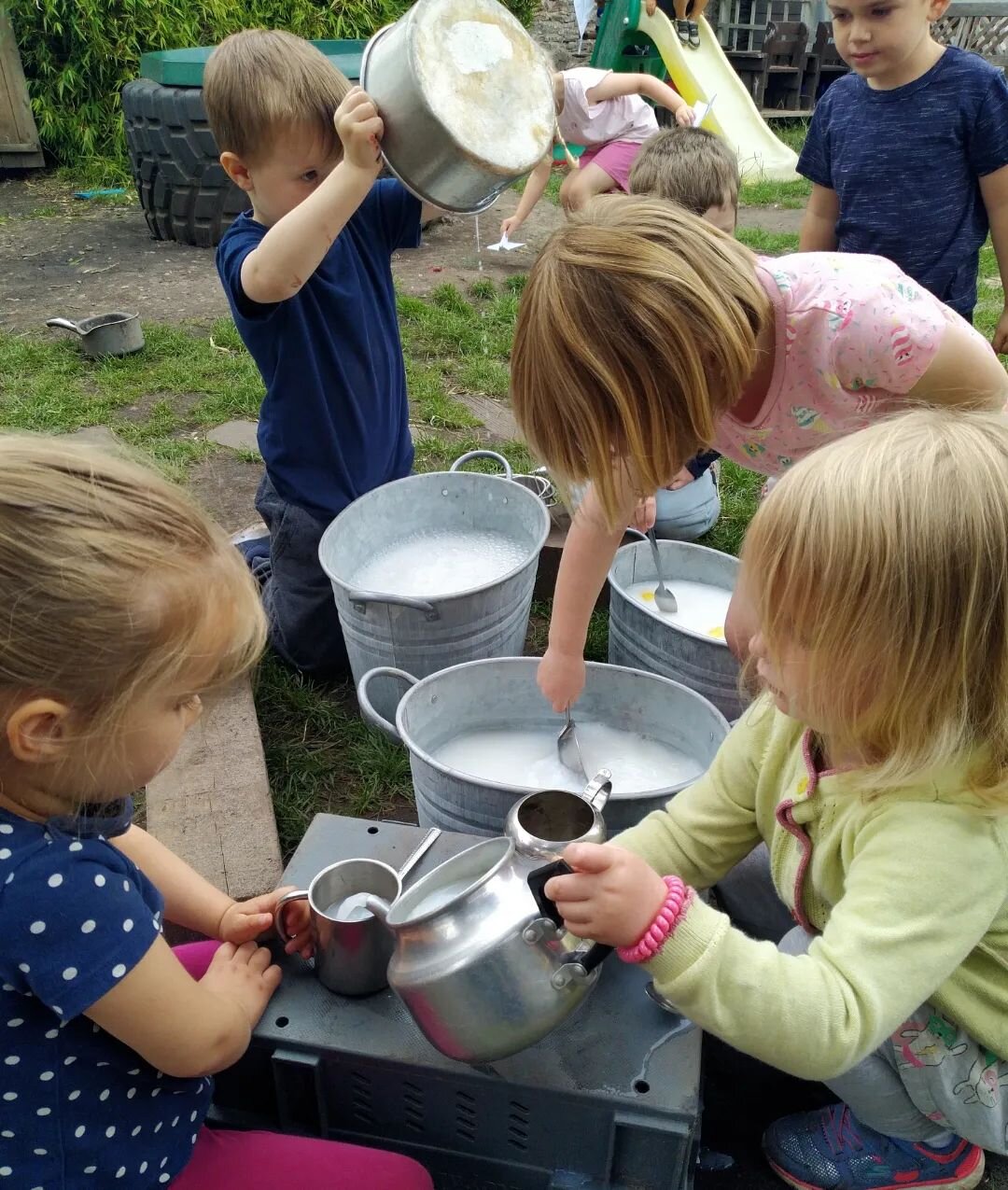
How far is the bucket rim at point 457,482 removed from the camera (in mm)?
1670

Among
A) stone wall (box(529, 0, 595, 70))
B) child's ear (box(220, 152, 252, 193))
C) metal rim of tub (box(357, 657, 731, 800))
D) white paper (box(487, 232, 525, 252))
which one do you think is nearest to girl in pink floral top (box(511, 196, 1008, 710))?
metal rim of tub (box(357, 657, 731, 800))

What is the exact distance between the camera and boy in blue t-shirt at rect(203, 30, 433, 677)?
172 cm

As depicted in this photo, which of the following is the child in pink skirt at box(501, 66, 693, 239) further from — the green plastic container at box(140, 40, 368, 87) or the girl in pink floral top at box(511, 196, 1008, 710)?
the girl in pink floral top at box(511, 196, 1008, 710)

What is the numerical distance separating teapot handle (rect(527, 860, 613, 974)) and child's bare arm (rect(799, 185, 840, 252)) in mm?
2072

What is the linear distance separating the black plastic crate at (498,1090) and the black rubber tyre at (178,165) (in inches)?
167

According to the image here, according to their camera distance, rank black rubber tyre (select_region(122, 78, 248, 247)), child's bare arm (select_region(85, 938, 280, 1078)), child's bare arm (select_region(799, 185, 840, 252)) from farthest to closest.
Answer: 1. black rubber tyre (select_region(122, 78, 248, 247))
2. child's bare arm (select_region(799, 185, 840, 252))
3. child's bare arm (select_region(85, 938, 280, 1078))

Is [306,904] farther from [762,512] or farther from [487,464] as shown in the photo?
[487,464]

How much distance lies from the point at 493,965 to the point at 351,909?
0.26 meters

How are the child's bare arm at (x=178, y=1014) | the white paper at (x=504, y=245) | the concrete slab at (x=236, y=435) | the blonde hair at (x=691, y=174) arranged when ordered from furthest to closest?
the white paper at (x=504, y=245)
the concrete slab at (x=236, y=435)
the blonde hair at (x=691, y=174)
the child's bare arm at (x=178, y=1014)

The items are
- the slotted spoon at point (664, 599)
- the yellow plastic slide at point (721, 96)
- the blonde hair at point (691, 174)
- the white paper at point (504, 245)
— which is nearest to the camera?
the slotted spoon at point (664, 599)

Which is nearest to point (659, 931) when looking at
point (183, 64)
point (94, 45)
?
point (183, 64)

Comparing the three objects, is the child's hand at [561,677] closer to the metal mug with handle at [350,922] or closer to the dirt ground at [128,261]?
the metal mug with handle at [350,922]

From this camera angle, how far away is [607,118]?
3975 millimetres

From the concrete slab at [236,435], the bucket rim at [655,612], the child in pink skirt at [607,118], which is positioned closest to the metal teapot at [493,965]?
the bucket rim at [655,612]
